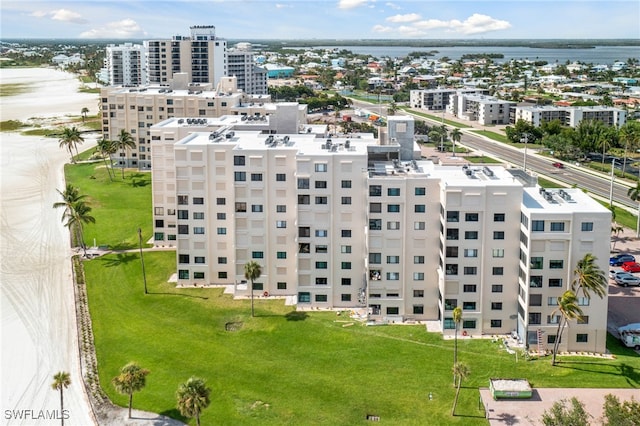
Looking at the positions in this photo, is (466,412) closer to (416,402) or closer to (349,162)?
(416,402)

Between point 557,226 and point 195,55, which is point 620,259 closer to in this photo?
point 557,226

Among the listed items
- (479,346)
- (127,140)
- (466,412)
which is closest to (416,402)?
(466,412)

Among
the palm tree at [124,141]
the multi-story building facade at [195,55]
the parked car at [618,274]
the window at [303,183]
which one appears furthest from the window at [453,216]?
the multi-story building facade at [195,55]

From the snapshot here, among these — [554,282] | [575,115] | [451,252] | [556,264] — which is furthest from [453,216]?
[575,115]

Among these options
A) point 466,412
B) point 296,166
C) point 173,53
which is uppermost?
point 173,53

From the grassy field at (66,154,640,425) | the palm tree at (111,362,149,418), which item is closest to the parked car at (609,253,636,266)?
the grassy field at (66,154,640,425)

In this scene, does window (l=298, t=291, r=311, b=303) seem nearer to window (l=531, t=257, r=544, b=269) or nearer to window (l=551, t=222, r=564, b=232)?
window (l=531, t=257, r=544, b=269)
